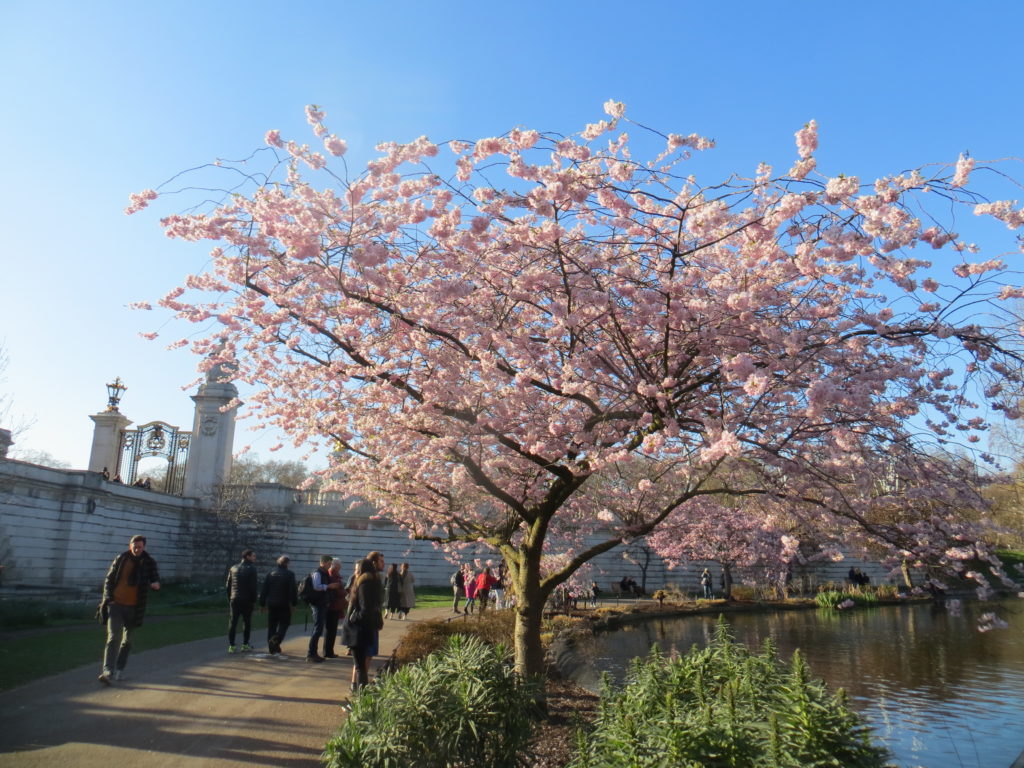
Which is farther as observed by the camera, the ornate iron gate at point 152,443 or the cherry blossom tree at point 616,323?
the ornate iron gate at point 152,443

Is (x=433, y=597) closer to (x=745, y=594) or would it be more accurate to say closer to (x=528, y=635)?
(x=745, y=594)

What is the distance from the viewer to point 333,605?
38.6 ft

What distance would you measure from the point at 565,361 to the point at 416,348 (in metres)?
1.87

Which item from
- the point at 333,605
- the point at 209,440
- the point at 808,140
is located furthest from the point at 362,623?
the point at 209,440

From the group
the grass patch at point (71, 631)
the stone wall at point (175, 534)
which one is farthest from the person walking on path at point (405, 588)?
the grass patch at point (71, 631)

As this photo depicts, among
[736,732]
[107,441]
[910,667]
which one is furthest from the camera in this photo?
[107,441]

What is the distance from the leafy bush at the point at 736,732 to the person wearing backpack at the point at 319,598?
701 centimetres

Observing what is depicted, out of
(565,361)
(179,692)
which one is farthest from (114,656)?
(565,361)

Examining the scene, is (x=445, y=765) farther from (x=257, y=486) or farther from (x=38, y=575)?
(x=257, y=486)

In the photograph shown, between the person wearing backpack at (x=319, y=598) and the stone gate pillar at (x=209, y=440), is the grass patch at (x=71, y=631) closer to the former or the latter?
the person wearing backpack at (x=319, y=598)

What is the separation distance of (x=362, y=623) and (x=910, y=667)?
13.5 meters

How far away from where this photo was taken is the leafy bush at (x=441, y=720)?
4977 mm

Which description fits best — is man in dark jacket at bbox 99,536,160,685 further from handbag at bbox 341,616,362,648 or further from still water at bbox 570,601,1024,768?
still water at bbox 570,601,1024,768

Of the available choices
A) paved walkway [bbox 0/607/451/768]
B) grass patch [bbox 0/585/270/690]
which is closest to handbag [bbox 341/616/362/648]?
paved walkway [bbox 0/607/451/768]
